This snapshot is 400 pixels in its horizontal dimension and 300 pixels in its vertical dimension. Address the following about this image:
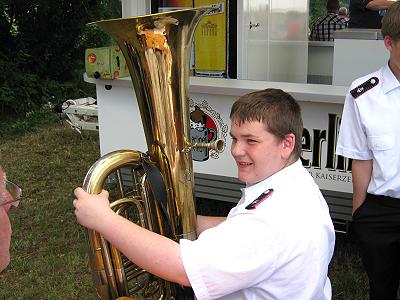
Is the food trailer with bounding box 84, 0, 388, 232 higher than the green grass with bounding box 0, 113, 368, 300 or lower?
higher

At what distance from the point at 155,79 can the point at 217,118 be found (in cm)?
207

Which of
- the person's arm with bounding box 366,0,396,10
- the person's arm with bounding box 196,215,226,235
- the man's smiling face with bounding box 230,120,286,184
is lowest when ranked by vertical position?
the person's arm with bounding box 196,215,226,235

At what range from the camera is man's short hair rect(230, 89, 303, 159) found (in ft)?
5.16

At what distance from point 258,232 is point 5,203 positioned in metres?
0.93

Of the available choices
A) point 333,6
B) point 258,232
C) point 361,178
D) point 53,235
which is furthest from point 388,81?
point 333,6

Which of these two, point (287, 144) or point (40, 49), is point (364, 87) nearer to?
point (287, 144)

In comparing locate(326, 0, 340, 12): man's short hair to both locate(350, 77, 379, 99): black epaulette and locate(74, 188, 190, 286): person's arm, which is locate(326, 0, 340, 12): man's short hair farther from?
locate(74, 188, 190, 286): person's arm

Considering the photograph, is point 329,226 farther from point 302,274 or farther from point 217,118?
point 217,118

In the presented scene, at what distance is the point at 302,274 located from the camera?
1482 millimetres

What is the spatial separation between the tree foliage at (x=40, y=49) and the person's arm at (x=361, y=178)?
27.2 ft

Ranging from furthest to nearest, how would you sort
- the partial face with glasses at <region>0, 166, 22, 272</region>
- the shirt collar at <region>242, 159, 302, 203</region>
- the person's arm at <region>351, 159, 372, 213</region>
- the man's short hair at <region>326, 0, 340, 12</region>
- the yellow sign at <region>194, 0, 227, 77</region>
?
1. the man's short hair at <region>326, 0, 340, 12</region>
2. the yellow sign at <region>194, 0, 227, 77</region>
3. the person's arm at <region>351, 159, 372, 213</region>
4. the partial face with glasses at <region>0, 166, 22, 272</region>
5. the shirt collar at <region>242, 159, 302, 203</region>

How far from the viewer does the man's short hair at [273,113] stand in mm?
1571

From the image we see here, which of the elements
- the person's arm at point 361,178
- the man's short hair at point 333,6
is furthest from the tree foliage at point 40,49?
the person's arm at point 361,178

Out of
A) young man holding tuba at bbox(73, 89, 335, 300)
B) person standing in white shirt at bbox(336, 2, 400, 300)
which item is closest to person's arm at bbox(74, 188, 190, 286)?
young man holding tuba at bbox(73, 89, 335, 300)
